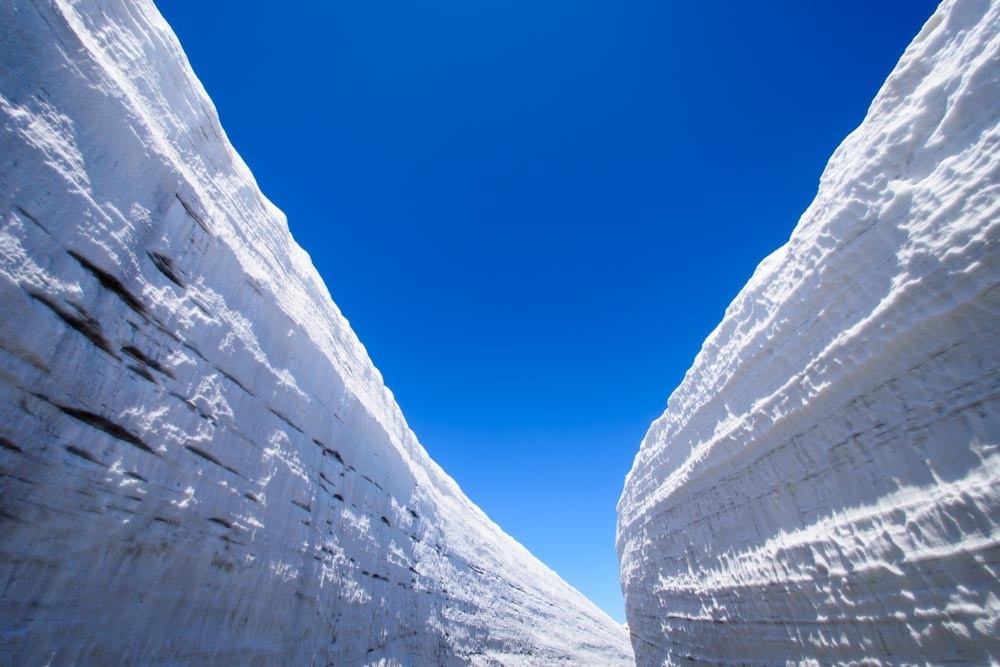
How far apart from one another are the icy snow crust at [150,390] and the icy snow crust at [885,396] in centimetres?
464

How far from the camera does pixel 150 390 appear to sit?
9.94 ft

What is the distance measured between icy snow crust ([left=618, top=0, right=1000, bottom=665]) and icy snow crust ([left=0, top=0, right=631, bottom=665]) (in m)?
4.64

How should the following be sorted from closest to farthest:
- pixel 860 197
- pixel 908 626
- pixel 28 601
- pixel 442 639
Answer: pixel 28 601, pixel 908 626, pixel 860 197, pixel 442 639

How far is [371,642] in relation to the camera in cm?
550

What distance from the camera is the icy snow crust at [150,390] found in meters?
2.33

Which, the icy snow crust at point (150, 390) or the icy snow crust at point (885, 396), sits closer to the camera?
the icy snow crust at point (150, 390)

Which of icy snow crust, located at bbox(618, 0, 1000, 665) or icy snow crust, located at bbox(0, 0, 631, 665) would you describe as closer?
icy snow crust, located at bbox(0, 0, 631, 665)

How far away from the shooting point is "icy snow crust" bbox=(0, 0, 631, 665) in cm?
233

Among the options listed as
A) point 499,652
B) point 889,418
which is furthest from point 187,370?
point 499,652

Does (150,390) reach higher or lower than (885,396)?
lower

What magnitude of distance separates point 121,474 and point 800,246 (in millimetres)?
5519

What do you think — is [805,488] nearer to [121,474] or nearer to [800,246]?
[800,246]

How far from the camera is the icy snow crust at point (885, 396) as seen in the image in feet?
8.29

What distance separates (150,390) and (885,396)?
5.12m
